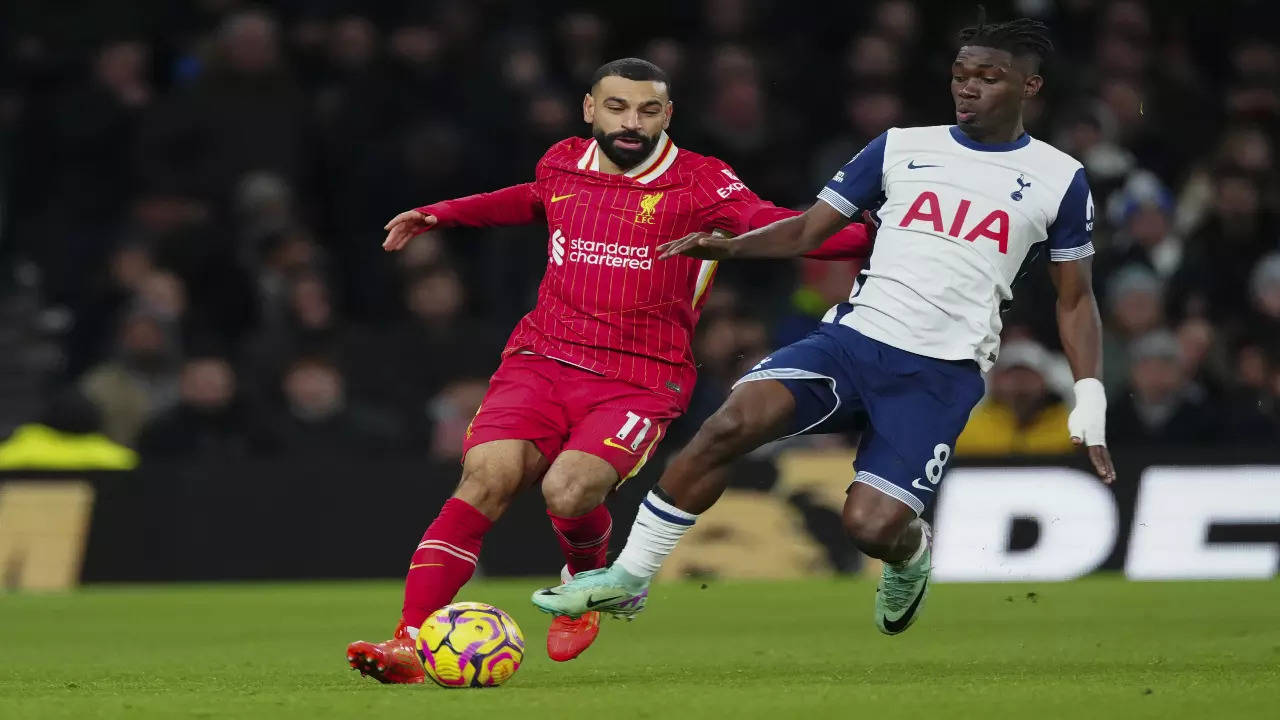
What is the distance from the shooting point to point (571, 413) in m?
7.78

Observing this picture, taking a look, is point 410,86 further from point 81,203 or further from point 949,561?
point 949,561

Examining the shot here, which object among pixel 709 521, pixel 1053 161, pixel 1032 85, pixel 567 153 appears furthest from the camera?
pixel 709 521

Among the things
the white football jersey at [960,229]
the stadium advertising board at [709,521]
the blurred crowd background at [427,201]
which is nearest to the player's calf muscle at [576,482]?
the white football jersey at [960,229]

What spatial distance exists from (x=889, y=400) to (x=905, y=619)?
1018 mm

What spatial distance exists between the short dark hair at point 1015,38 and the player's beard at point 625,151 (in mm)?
1227

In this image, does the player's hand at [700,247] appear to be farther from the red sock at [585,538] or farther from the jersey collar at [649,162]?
the red sock at [585,538]

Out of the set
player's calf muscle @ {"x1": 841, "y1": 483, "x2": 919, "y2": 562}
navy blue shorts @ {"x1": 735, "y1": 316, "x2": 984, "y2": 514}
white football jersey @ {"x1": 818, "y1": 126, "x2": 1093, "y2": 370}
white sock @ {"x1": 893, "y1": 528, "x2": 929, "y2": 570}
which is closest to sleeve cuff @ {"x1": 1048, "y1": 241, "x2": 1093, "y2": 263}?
white football jersey @ {"x1": 818, "y1": 126, "x2": 1093, "y2": 370}

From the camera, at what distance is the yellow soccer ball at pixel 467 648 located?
6.88 metres

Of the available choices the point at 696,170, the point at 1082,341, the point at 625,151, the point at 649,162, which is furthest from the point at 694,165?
the point at 1082,341

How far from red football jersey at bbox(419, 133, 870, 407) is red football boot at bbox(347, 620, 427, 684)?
51.9 inches

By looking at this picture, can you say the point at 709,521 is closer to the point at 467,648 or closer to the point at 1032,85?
the point at 1032,85

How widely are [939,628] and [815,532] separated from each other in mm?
3461

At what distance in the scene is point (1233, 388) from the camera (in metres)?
13.6

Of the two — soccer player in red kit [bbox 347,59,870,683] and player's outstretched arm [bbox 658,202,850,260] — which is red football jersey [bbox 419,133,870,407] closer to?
soccer player in red kit [bbox 347,59,870,683]
